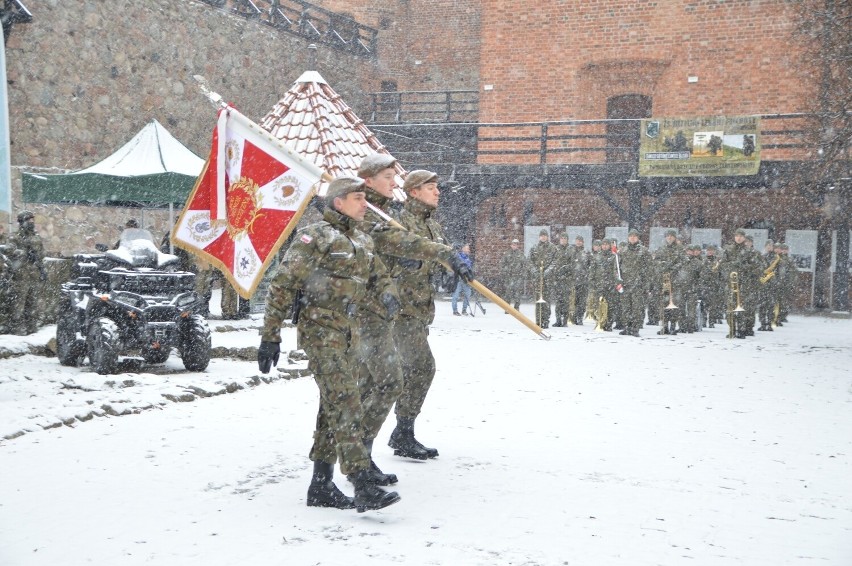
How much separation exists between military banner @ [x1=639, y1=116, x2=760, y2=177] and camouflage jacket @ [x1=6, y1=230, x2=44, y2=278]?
1323 centimetres

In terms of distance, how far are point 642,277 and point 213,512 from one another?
11.9 m

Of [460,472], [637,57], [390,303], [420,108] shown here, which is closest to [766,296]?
[637,57]

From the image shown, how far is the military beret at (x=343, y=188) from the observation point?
192 inches

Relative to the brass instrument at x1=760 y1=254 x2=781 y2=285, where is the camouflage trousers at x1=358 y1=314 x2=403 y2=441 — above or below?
below

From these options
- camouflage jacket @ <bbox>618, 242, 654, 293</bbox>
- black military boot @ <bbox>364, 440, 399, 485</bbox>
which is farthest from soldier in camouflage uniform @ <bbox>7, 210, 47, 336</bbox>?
camouflage jacket @ <bbox>618, 242, 654, 293</bbox>

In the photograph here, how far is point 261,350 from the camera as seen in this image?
4.62m

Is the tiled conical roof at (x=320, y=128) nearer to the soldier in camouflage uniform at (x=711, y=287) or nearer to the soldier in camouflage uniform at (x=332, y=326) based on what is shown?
the soldier in camouflage uniform at (x=711, y=287)

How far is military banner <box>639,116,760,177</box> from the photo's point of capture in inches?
778

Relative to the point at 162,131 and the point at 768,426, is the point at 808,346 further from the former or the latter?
the point at 162,131

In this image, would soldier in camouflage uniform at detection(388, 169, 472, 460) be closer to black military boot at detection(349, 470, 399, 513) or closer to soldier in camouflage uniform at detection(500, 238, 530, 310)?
black military boot at detection(349, 470, 399, 513)

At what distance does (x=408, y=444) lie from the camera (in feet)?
19.7

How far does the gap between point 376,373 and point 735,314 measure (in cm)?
1144

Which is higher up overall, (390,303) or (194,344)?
(390,303)

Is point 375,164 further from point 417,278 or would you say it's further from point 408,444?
point 408,444
